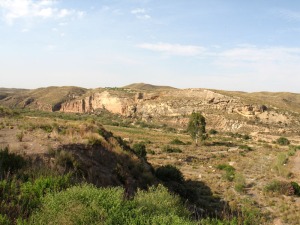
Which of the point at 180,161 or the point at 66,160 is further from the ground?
the point at 66,160

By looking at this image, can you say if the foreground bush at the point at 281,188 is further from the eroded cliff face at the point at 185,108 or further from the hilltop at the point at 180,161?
the eroded cliff face at the point at 185,108

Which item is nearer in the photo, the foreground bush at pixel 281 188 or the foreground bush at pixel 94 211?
the foreground bush at pixel 94 211

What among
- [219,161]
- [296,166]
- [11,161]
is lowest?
[219,161]

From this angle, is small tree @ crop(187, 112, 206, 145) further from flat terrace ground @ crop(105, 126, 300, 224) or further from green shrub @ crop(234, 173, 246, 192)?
green shrub @ crop(234, 173, 246, 192)

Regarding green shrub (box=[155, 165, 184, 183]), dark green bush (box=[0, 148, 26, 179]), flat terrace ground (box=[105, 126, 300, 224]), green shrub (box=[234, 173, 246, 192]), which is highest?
dark green bush (box=[0, 148, 26, 179])

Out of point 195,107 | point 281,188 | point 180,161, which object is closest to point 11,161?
point 281,188

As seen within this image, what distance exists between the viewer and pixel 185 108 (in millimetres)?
81812

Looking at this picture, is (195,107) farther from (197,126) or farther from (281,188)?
(281,188)

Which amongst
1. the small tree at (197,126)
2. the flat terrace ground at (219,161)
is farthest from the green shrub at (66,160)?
the small tree at (197,126)

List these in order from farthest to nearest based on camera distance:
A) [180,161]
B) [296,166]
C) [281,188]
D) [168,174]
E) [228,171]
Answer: [180,161]
[296,166]
[228,171]
[281,188]
[168,174]

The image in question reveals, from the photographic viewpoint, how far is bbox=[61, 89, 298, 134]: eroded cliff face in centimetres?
7162

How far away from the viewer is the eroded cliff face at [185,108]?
71625 millimetres

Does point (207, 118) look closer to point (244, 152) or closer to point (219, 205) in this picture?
point (244, 152)

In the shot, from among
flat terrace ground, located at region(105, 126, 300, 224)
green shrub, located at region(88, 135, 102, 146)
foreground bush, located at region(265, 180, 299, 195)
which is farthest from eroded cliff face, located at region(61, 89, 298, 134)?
green shrub, located at region(88, 135, 102, 146)
